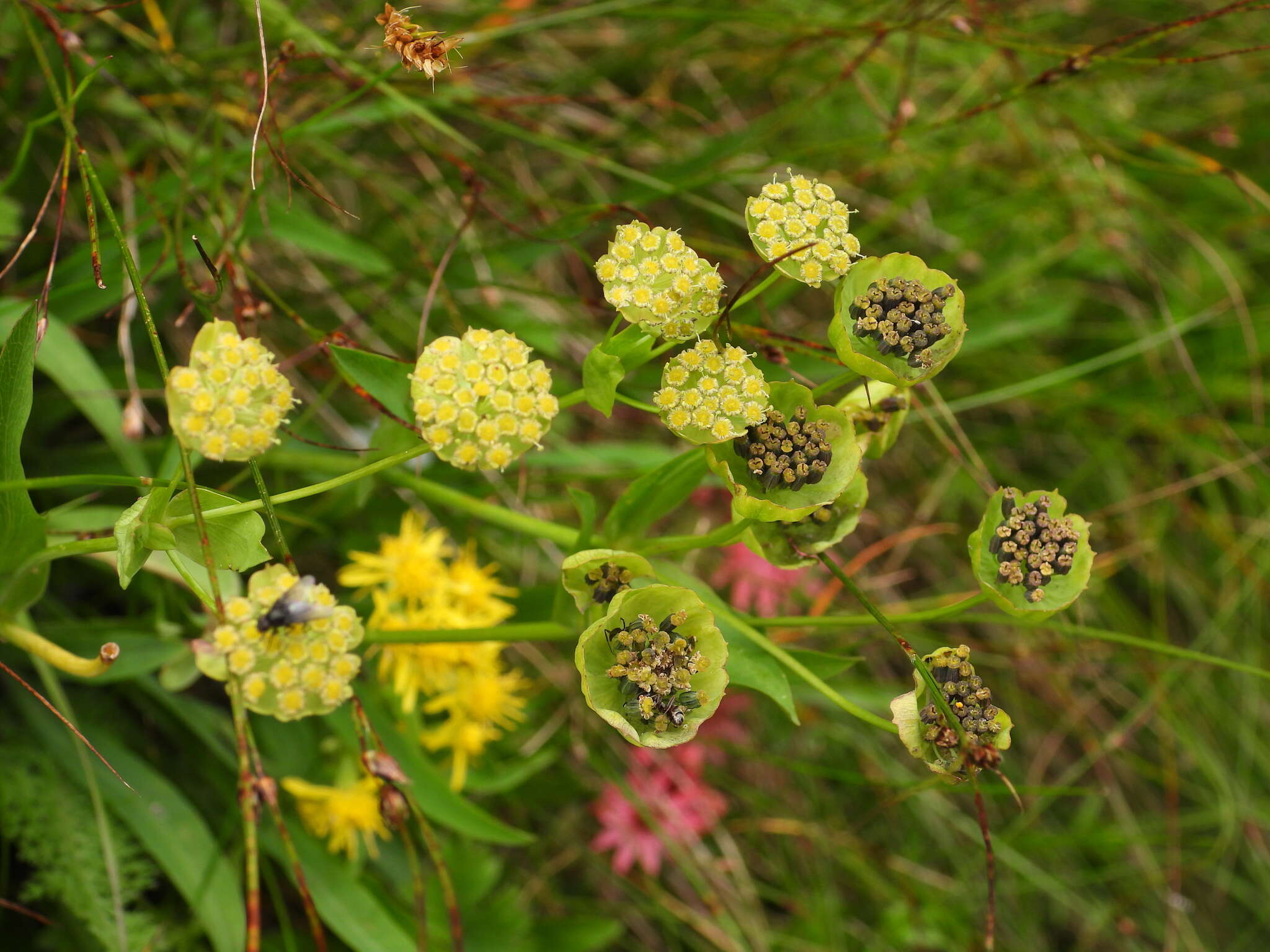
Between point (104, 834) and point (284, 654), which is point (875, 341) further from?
point (104, 834)

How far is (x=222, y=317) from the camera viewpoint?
6.33ft

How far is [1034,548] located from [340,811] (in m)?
1.27

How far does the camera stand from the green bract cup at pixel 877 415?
1.30 m

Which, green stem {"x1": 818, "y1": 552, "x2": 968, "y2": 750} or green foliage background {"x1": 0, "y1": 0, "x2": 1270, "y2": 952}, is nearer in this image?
green stem {"x1": 818, "y1": 552, "x2": 968, "y2": 750}

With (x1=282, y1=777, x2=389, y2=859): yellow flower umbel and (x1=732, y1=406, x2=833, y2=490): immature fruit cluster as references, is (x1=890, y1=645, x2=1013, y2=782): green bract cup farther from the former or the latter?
(x1=282, y1=777, x2=389, y2=859): yellow flower umbel

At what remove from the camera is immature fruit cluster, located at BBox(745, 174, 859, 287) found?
1.11 meters

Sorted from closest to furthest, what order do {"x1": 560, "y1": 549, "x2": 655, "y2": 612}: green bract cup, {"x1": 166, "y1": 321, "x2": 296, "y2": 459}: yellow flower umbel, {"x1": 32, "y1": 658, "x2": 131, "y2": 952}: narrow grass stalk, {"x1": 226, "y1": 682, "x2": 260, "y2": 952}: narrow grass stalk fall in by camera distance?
{"x1": 226, "y1": 682, "x2": 260, "y2": 952}: narrow grass stalk, {"x1": 166, "y1": 321, "x2": 296, "y2": 459}: yellow flower umbel, {"x1": 560, "y1": 549, "x2": 655, "y2": 612}: green bract cup, {"x1": 32, "y1": 658, "x2": 131, "y2": 952}: narrow grass stalk

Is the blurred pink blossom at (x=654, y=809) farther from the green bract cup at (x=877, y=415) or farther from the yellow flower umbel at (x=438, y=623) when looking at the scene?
the green bract cup at (x=877, y=415)

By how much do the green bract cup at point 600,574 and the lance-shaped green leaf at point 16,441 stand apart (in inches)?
27.3

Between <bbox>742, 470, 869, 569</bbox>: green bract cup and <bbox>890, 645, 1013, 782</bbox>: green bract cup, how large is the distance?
214mm

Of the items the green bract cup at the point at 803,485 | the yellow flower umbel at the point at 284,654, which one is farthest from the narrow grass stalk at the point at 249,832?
the green bract cup at the point at 803,485

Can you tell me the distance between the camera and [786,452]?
1179mm

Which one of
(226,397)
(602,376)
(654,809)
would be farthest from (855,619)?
(654,809)

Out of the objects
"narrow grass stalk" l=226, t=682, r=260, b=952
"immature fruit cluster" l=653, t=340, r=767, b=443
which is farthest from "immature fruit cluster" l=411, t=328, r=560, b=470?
"narrow grass stalk" l=226, t=682, r=260, b=952
